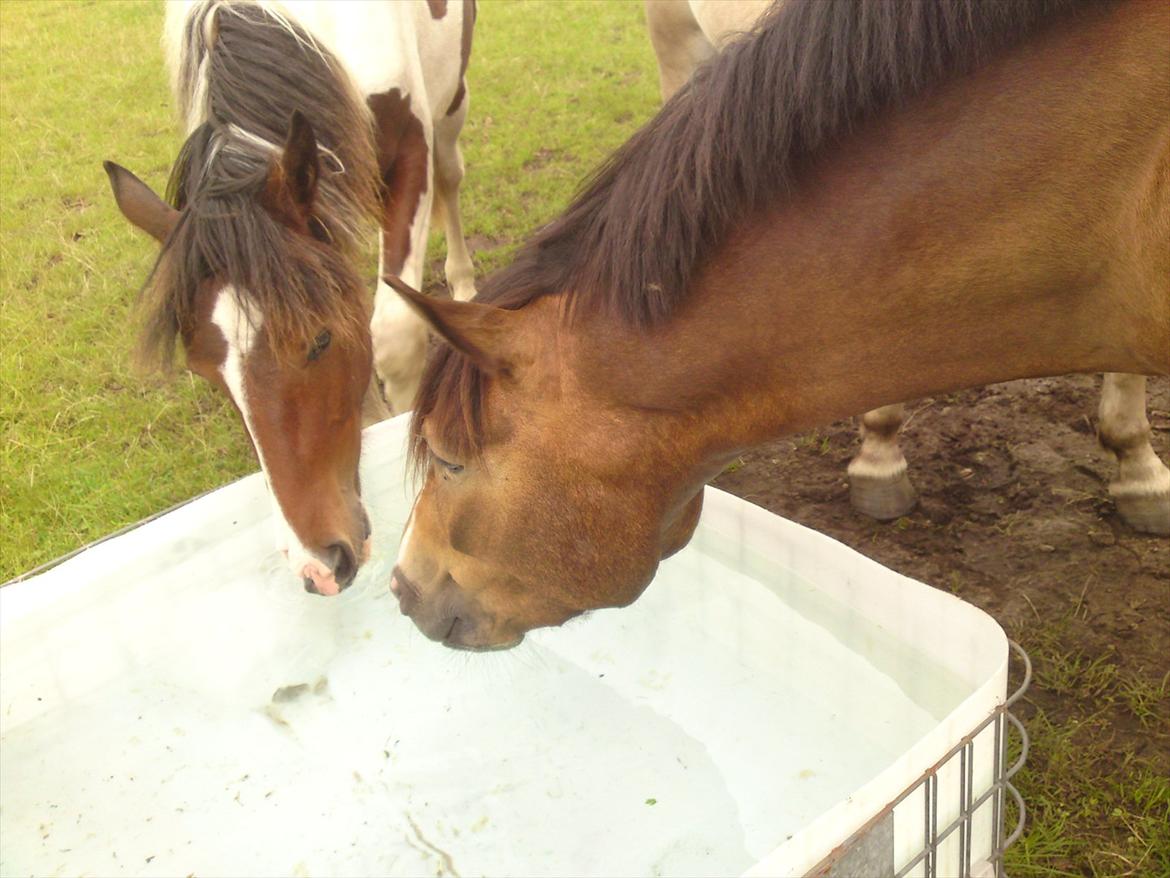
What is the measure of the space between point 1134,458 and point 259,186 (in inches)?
91.9

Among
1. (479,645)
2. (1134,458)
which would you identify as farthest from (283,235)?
(1134,458)

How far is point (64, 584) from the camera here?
245cm

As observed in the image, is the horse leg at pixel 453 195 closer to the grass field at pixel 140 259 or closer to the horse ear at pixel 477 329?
the grass field at pixel 140 259

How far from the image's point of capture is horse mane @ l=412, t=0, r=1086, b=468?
1258 mm

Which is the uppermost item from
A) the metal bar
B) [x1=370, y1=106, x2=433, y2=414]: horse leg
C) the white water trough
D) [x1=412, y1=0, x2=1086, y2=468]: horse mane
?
[x1=412, y1=0, x2=1086, y2=468]: horse mane

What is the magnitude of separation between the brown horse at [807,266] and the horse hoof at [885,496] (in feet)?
4.77

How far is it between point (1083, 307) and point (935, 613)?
2.47ft

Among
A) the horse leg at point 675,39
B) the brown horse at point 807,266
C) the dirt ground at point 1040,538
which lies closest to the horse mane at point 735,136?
the brown horse at point 807,266

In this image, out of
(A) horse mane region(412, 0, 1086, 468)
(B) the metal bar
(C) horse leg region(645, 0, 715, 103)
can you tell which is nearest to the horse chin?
(A) horse mane region(412, 0, 1086, 468)

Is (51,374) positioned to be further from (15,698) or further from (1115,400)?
(1115,400)

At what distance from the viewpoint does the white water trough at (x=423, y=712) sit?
2.28m

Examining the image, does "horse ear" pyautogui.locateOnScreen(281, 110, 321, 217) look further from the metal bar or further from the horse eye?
the metal bar

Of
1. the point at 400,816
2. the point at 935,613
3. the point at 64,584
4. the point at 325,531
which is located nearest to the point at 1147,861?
the point at 935,613

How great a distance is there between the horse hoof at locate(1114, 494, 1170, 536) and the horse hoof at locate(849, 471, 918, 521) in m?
0.56
